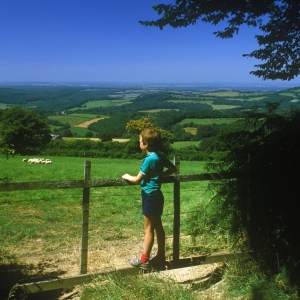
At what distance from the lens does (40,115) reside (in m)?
54.4

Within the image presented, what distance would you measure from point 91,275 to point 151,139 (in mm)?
1570

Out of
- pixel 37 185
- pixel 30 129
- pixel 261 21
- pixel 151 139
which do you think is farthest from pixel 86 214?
pixel 30 129

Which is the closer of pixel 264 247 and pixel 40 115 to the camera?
pixel 264 247

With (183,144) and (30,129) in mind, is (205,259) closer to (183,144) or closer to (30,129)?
(183,144)

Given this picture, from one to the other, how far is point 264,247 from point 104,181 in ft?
7.61

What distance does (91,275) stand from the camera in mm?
3873

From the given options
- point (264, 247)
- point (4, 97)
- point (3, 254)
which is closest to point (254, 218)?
point (264, 247)

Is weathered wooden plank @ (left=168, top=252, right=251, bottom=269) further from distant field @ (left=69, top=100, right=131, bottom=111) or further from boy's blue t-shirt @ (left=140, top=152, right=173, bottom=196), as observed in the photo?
distant field @ (left=69, top=100, right=131, bottom=111)

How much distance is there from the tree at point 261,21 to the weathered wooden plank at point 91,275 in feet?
15.4

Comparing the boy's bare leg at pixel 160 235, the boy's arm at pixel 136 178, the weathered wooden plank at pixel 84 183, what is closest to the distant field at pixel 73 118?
the weathered wooden plank at pixel 84 183

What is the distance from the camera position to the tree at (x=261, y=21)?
7.59m

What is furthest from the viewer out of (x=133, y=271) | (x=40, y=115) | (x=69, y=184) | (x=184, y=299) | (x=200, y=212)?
(x=40, y=115)

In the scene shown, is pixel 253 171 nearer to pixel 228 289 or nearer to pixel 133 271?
pixel 228 289

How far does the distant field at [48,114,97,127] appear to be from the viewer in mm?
53581
